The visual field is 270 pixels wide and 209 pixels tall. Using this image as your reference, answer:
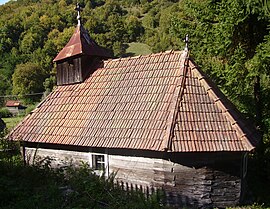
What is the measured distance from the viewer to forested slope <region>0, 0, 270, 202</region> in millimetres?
12789

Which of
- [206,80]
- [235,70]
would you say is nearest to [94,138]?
[206,80]

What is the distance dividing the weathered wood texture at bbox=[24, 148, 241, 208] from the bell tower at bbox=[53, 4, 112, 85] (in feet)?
17.3

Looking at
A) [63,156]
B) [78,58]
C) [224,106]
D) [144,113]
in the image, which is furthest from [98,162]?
[78,58]

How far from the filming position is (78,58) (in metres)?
14.5

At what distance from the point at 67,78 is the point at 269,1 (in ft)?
29.2

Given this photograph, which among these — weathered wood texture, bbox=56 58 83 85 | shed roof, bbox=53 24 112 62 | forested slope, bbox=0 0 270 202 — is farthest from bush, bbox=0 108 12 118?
shed roof, bbox=53 24 112 62

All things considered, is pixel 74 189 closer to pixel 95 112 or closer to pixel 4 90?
pixel 95 112

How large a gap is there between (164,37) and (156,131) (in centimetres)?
4134

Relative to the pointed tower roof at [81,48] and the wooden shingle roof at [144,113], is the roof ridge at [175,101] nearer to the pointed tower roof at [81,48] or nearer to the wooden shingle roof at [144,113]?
the wooden shingle roof at [144,113]

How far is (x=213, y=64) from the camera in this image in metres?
14.7

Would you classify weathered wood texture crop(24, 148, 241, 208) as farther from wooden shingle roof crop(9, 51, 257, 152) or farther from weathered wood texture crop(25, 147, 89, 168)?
weathered wood texture crop(25, 147, 89, 168)

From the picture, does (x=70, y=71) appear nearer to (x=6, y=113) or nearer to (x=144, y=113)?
(x=144, y=113)

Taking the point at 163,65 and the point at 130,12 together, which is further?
the point at 130,12

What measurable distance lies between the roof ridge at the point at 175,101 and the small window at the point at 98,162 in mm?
2926
